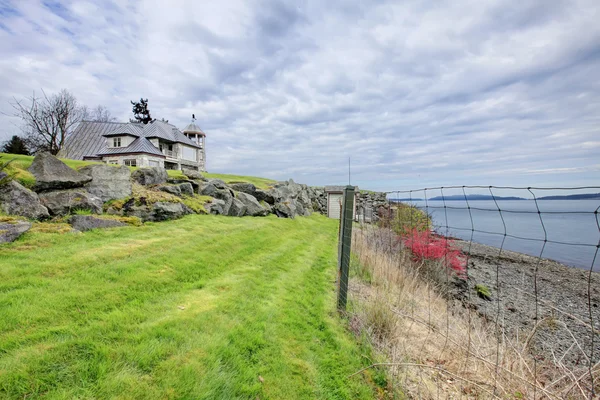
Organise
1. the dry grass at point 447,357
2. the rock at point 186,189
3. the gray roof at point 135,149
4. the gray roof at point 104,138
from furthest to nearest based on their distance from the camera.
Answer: the gray roof at point 104,138
the gray roof at point 135,149
the rock at point 186,189
the dry grass at point 447,357

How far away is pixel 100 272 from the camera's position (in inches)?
188

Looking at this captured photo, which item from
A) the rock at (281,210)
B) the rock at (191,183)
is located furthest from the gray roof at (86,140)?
the rock at (281,210)

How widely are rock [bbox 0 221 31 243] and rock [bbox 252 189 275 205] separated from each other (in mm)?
10704

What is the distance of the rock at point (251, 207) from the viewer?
44.7ft

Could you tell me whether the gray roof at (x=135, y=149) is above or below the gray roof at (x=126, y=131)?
below

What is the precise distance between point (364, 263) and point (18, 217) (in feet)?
28.1

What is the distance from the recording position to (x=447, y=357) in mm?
3814

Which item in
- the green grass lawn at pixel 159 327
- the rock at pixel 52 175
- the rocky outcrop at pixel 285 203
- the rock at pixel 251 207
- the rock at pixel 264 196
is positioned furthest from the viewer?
the rock at pixel 264 196

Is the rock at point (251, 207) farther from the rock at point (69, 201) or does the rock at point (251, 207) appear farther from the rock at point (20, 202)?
the rock at point (20, 202)

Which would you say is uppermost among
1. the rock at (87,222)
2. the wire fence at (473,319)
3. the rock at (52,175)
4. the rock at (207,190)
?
the rock at (52,175)

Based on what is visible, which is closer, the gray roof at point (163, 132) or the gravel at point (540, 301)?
the gravel at point (540, 301)

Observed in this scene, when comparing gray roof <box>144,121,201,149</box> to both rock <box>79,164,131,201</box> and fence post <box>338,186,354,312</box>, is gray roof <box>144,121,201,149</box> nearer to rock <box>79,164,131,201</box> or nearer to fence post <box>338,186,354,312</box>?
rock <box>79,164,131,201</box>

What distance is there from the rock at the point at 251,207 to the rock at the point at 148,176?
3769 millimetres

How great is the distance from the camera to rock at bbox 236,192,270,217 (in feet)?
44.7
